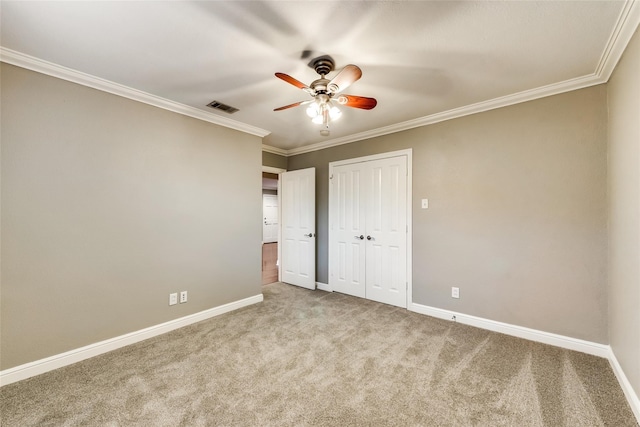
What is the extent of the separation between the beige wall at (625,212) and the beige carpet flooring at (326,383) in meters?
0.33

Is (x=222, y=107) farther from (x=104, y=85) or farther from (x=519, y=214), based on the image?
(x=519, y=214)

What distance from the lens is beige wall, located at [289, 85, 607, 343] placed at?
7.50 ft

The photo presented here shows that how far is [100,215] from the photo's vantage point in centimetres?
233

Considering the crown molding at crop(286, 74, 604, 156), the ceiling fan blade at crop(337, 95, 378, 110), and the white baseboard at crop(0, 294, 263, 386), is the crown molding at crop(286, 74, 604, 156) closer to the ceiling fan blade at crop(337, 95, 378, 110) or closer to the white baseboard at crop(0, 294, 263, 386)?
the ceiling fan blade at crop(337, 95, 378, 110)

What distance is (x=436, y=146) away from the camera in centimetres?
316

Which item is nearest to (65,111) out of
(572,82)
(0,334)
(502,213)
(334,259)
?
(0,334)

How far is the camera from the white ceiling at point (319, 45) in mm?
1523

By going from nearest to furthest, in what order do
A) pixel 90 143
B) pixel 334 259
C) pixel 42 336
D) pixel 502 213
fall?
pixel 42 336 < pixel 90 143 < pixel 502 213 < pixel 334 259

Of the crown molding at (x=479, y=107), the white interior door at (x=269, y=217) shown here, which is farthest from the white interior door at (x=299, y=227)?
the white interior door at (x=269, y=217)

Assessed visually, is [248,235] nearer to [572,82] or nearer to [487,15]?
[487,15]

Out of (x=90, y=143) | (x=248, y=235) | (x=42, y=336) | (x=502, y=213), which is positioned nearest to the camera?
(x=42, y=336)

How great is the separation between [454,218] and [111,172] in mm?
3571

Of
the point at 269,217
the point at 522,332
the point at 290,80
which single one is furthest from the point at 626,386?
the point at 269,217

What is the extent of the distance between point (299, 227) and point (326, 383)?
9.03ft
